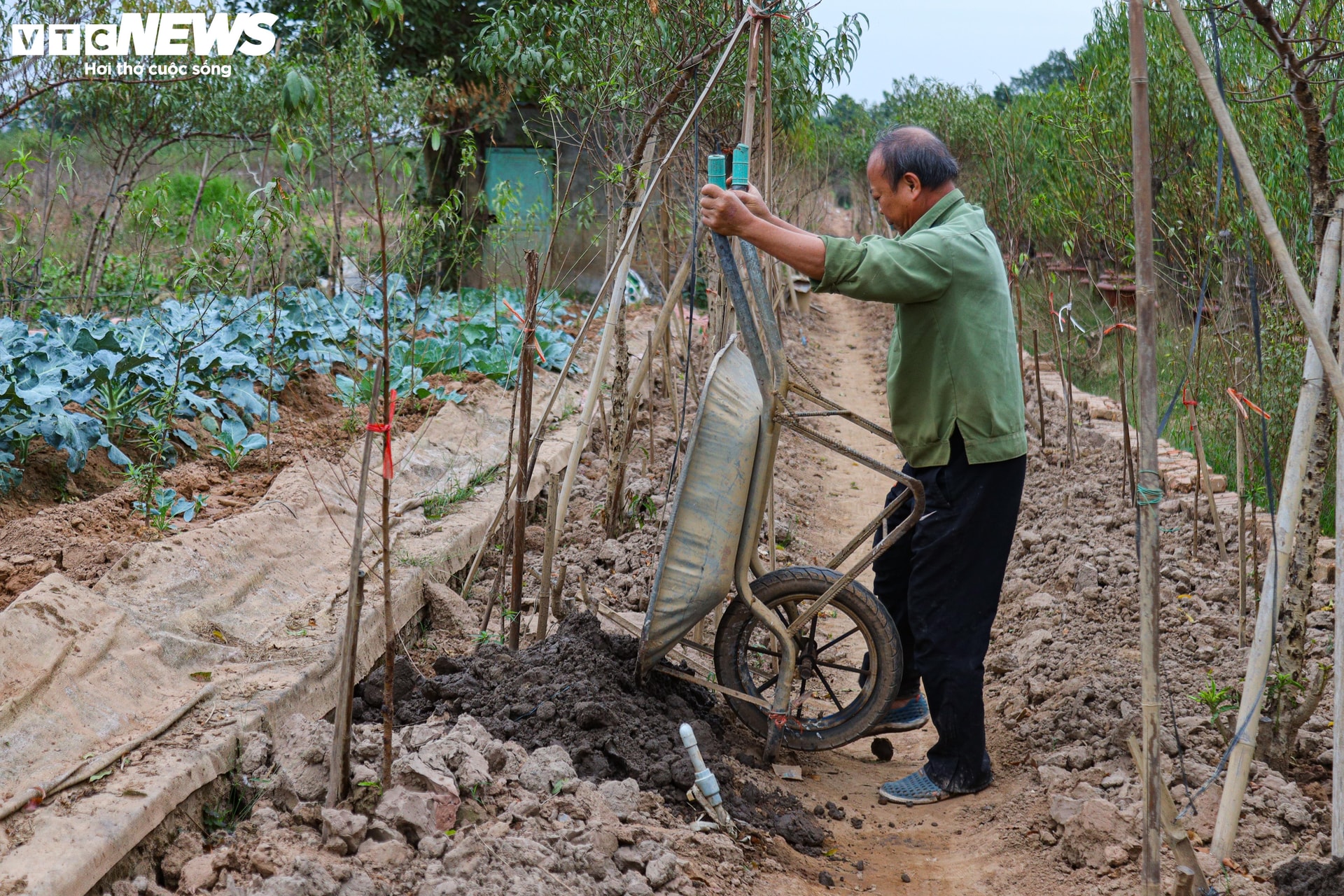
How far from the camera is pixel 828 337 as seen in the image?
16250 millimetres

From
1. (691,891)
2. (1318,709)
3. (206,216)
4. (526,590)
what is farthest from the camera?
(206,216)

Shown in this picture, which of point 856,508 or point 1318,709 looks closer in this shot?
point 1318,709

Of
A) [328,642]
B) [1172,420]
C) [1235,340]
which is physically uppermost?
[1235,340]

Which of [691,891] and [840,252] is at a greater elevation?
[840,252]

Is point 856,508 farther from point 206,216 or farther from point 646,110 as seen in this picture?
point 206,216

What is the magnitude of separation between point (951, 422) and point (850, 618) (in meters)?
0.72

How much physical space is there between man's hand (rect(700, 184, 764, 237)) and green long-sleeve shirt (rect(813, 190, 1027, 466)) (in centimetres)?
37

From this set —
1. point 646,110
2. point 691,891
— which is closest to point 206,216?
point 646,110

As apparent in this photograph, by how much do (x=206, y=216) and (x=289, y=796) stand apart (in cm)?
1467

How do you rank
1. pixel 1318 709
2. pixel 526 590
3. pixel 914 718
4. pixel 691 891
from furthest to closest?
pixel 526 590 → pixel 914 718 → pixel 1318 709 → pixel 691 891

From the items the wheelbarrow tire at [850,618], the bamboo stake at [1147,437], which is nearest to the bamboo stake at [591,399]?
the wheelbarrow tire at [850,618]

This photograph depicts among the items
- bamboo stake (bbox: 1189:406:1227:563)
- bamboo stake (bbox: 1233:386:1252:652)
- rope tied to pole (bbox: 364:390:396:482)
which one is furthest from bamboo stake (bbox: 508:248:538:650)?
bamboo stake (bbox: 1189:406:1227:563)

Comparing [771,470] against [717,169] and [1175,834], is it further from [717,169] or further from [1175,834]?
[1175,834]

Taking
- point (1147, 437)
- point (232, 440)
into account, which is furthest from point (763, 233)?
point (232, 440)
